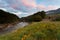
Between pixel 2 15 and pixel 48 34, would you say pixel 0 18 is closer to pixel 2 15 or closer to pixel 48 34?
pixel 2 15

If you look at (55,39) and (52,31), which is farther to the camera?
(52,31)

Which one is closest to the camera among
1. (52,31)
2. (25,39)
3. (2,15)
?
(25,39)

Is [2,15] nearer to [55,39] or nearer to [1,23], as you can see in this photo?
[1,23]

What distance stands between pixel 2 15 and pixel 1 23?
4.64 metres

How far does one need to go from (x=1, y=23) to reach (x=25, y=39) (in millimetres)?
39951

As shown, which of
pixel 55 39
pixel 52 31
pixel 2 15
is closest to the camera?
pixel 55 39

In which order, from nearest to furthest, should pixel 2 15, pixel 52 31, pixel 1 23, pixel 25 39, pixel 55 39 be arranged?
pixel 25 39 < pixel 55 39 < pixel 52 31 < pixel 1 23 < pixel 2 15

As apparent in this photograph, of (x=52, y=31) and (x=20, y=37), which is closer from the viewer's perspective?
(x=20, y=37)

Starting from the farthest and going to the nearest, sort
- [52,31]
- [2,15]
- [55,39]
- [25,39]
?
1. [2,15]
2. [52,31]
3. [55,39]
4. [25,39]

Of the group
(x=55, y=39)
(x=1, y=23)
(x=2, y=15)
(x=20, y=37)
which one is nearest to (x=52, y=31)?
(x=55, y=39)

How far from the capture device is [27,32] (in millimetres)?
16656

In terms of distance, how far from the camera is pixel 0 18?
54.2 metres

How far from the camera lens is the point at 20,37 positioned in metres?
15.5

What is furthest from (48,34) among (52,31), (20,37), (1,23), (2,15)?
(2,15)
